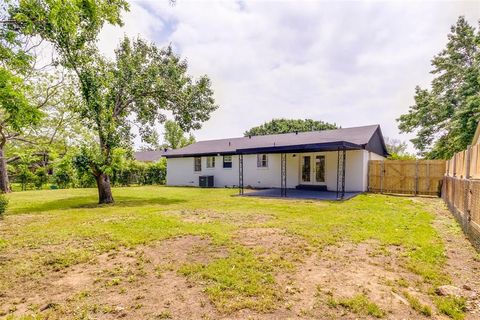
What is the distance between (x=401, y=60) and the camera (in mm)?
12680

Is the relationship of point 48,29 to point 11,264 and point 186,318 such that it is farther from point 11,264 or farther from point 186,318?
point 186,318

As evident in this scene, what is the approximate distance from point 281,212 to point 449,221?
184 inches

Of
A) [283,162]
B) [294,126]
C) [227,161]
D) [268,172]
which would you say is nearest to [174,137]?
[294,126]

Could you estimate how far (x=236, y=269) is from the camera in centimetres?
384

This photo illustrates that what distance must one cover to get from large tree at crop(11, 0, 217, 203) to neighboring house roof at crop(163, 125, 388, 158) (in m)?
4.00

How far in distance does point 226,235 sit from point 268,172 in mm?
12417

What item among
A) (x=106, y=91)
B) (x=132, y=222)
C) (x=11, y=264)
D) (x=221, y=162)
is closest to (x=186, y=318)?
(x=11, y=264)

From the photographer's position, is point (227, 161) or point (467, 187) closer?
point (467, 187)

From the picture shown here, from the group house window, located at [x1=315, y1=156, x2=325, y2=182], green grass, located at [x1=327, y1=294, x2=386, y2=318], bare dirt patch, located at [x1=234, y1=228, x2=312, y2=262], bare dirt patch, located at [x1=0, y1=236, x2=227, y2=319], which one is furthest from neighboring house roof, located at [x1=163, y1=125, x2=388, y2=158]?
bare dirt patch, located at [x1=0, y1=236, x2=227, y2=319]

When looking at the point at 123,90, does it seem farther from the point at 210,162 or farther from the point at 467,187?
the point at 467,187

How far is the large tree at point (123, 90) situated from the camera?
9938 millimetres

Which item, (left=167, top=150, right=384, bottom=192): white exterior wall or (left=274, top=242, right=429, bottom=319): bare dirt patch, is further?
(left=167, top=150, right=384, bottom=192): white exterior wall

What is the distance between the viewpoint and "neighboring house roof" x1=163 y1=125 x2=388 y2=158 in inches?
A: 522

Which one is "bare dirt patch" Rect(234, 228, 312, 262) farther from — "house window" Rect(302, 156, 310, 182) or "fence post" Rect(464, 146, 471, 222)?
"house window" Rect(302, 156, 310, 182)
